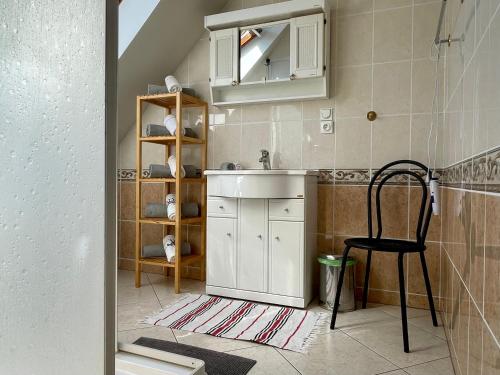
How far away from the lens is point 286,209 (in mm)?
2152

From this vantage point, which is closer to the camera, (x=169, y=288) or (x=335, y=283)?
(x=335, y=283)

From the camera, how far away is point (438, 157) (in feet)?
7.02

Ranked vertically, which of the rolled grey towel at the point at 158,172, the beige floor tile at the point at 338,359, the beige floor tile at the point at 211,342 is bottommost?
the beige floor tile at the point at 211,342

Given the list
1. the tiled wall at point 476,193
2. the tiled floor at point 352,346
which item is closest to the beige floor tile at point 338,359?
the tiled floor at point 352,346

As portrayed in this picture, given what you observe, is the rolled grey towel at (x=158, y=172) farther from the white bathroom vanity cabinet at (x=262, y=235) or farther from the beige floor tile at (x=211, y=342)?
the beige floor tile at (x=211, y=342)

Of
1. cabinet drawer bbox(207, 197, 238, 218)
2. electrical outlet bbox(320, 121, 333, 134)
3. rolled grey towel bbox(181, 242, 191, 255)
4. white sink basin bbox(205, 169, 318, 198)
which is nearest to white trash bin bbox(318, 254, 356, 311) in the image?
white sink basin bbox(205, 169, 318, 198)

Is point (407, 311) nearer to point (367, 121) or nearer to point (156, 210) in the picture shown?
point (367, 121)

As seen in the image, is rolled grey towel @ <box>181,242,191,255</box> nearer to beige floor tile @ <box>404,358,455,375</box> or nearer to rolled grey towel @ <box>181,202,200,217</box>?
rolled grey towel @ <box>181,202,200,217</box>

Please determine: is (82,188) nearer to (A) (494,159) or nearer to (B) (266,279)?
(A) (494,159)

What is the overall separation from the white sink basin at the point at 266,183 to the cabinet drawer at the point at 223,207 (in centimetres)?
12

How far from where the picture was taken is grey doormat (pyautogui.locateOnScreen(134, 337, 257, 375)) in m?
1.42

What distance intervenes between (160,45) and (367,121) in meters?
1.60

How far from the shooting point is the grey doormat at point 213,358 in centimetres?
142

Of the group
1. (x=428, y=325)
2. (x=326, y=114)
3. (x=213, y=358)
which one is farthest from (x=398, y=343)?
(x=326, y=114)
